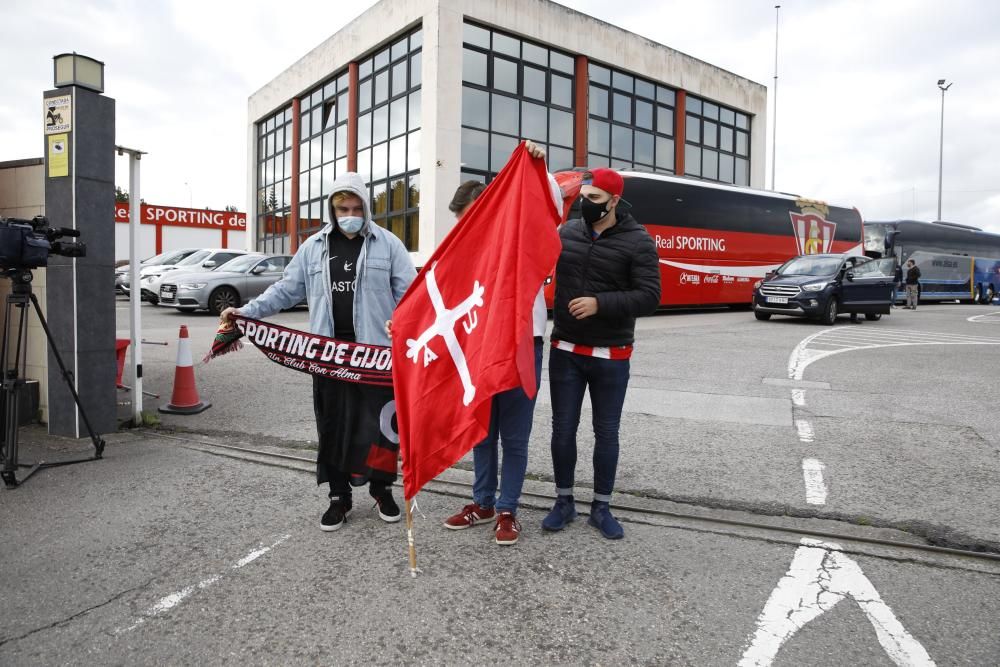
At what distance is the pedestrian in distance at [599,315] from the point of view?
3.49 metres

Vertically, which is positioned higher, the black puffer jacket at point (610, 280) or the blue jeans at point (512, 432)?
the black puffer jacket at point (610, 280)

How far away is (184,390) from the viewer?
261 inches

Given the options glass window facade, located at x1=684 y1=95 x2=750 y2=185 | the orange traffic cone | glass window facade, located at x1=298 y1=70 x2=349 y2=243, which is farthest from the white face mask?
glass window facade, located at x1=684 y1=95 x2=750 y2=185

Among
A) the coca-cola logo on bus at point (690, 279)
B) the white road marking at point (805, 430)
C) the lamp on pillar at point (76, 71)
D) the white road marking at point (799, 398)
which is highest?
the lamp on pillar at point (76, 71)

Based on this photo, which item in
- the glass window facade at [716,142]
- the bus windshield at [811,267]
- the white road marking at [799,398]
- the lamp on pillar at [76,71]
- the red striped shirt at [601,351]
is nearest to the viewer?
the red striped shirt at [601,351]

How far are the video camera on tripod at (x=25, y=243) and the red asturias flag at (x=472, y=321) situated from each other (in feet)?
8.12

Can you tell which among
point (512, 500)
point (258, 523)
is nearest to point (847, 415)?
point (512, 500)

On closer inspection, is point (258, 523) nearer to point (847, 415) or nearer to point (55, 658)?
point (55, 658)

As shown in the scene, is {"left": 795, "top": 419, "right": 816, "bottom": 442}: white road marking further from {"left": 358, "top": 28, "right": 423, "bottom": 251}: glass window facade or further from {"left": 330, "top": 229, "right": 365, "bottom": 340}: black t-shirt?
{"left": 358, "top": 28, "right": 423, "bottom": 251}: glass window facade

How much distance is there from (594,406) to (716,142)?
104ft

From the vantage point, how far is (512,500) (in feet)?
11.9

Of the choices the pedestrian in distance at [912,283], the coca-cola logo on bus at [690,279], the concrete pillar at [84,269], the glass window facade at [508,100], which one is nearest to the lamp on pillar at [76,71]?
the concrete pillar at [84,269]

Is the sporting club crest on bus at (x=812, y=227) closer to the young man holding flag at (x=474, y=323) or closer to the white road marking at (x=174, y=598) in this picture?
the young man holding flag at (x=474, y=323)

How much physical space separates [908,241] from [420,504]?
30.1 metres
